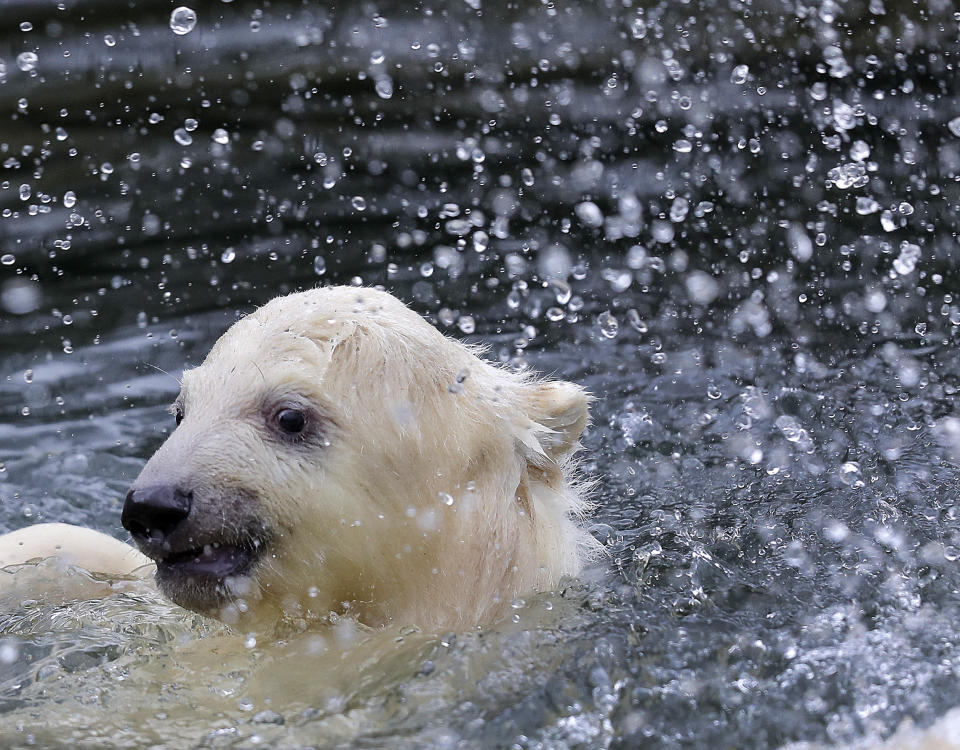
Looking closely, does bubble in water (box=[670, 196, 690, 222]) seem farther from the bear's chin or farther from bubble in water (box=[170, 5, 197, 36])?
the bear's chin

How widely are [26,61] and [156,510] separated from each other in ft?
17.9

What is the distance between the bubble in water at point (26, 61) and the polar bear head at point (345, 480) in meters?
4.82

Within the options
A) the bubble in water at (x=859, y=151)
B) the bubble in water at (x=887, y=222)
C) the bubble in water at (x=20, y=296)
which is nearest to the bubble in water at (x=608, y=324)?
the bubble in water at (x=887, y=222)

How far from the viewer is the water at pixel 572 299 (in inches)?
139

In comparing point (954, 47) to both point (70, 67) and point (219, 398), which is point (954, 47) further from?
point (219, 398)

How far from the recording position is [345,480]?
3539 mm

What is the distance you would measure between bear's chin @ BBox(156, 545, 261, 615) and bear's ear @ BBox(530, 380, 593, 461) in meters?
1.06

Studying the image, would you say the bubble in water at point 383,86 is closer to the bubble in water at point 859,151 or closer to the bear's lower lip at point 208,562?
the bubble in water at point 859,151

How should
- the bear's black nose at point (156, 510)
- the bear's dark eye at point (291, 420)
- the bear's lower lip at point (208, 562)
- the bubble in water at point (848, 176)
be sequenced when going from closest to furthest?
the bear's black nose at point (156, 510) → the bear's lower lip at point (208, 562) → the bear's dark eye at point (291, 420) → the bubble in water at point (848, 176)

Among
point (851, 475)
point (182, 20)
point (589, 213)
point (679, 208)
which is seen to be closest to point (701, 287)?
point (679, 208)

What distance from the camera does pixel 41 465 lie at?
581 centimetres

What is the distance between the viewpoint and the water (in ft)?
11.6

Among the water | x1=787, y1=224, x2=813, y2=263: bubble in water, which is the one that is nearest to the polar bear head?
the water

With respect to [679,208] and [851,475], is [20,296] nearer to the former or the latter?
[679,208]
